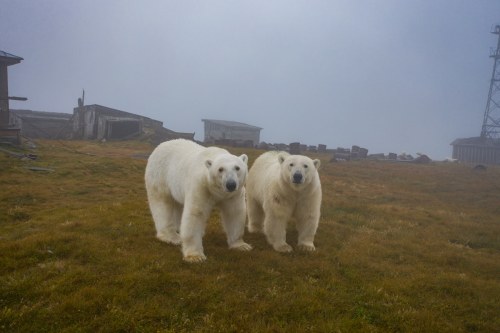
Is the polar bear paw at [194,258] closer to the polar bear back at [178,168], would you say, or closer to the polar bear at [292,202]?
the polar bear back at [178,168]

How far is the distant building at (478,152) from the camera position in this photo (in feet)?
203

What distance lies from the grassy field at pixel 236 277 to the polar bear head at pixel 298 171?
173 centimetres

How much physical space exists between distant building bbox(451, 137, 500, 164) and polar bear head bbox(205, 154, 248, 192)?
64.4 m

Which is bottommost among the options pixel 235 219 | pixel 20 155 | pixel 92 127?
pixel 20 155

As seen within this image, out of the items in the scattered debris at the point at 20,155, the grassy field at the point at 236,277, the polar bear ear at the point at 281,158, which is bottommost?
the grassy field at the point at 236,277

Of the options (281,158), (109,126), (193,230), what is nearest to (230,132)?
(109,126)

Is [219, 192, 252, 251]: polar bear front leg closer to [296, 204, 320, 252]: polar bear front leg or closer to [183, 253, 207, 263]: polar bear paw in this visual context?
[183, 253, 207, 263]: polar bear paw

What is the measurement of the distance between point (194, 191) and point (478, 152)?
6618 centimetres

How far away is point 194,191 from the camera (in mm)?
8484

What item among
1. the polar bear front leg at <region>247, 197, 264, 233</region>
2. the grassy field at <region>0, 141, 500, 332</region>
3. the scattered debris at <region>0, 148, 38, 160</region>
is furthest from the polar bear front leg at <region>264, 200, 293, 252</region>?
the scattered debris at <region>0, 148, 38, 160</region>

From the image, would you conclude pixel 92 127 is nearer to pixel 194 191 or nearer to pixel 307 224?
pixel 307 224

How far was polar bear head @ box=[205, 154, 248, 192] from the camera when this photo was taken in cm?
796

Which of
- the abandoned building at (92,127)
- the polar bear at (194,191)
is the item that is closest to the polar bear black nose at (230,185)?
the polar bear at (194,191)

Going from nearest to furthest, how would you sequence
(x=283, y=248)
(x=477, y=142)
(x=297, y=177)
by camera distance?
(x=297, y=177) → (x=283, y=248) → (x=477, y=142)
